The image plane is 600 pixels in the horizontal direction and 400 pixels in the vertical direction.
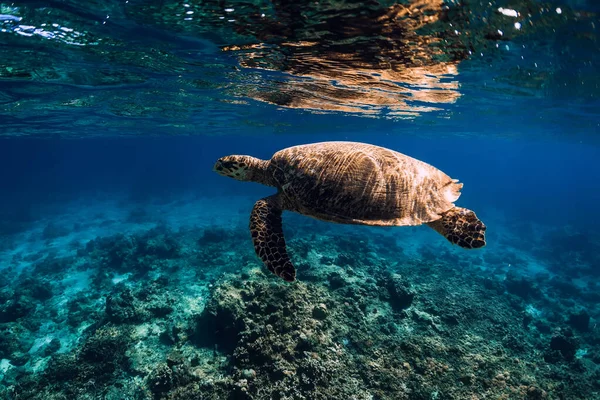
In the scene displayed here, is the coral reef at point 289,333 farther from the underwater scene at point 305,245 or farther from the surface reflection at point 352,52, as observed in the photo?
the surface reflection at point 352,52

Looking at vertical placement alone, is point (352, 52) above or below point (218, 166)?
above

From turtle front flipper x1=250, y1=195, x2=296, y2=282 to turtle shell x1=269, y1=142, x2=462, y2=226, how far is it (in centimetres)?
39

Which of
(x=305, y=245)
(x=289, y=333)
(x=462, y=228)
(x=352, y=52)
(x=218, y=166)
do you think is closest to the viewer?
(x=462, y=228)

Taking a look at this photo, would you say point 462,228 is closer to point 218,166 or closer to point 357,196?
point 357,196

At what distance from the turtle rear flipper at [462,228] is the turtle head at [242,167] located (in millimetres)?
3567

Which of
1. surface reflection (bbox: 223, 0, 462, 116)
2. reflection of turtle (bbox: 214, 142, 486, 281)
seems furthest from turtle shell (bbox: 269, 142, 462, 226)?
surface reflection (bbox: 223, 0, 462, 116)

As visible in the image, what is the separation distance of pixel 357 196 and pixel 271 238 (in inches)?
64.6

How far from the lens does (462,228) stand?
4.82 meters

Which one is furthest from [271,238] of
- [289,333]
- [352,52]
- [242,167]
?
[352,52]

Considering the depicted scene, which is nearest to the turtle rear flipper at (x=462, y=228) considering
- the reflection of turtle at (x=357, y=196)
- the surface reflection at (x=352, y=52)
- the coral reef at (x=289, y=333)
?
the reflection of turtle at (x=357, y=196)

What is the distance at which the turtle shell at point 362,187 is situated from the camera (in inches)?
194

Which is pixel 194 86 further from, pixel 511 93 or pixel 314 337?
pixel 511 93

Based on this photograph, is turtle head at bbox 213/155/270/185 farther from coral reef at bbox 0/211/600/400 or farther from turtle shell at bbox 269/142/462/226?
coral reef at bbox 0/211/600/400

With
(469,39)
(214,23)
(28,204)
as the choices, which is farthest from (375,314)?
(28,204)
